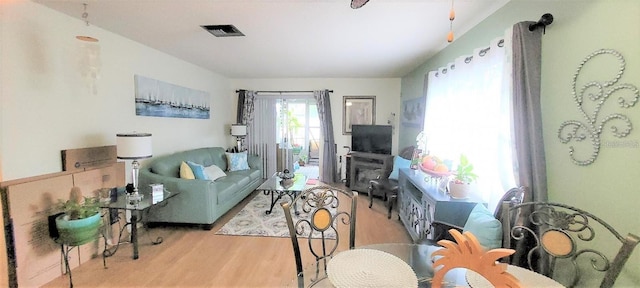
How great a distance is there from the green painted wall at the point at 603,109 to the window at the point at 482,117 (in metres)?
0.22

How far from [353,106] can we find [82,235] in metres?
4.70

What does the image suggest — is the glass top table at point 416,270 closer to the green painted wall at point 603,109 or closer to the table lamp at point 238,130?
the green painted wall at point 603,109

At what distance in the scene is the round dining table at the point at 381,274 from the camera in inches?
45.8

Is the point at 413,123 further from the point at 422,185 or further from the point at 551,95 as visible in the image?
the point at 551,95

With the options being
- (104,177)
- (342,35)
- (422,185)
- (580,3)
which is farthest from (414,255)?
(104,177)

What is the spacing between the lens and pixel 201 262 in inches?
96.5

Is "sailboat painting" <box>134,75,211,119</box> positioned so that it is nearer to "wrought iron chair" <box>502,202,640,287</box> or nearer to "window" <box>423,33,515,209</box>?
"window" <box>423,33,515,209</box>

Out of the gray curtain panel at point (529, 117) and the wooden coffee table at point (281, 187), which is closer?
the gray curtain panel at point (529, 117)

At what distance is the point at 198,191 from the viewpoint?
10.1 feet

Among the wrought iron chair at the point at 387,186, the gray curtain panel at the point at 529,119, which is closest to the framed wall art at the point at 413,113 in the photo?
the wrought iron chair at the point at 387,186

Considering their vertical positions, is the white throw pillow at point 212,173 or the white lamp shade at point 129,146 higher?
the white lamp shade at point 129,146

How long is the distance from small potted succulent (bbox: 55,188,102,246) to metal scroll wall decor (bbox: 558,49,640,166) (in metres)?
3.41

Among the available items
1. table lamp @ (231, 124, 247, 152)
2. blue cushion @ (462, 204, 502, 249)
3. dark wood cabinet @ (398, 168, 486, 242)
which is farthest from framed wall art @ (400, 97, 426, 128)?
table lamp @ (231, 124, 247, 152)

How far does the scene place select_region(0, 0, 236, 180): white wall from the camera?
6.31 ft
